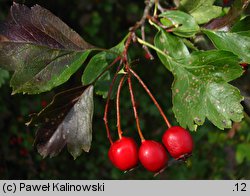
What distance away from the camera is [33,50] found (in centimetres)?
139

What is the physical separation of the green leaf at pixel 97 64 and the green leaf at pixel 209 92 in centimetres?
23

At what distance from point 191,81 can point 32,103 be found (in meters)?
2.33

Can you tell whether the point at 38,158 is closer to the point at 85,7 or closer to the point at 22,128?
the point at 22,128

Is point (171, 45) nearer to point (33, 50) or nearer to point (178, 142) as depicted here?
point (178, 142)

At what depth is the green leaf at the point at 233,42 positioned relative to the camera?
1.42m

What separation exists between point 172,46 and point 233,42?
183 millimetres

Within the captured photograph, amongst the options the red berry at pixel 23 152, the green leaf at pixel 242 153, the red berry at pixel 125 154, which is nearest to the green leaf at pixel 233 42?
the red berry at pixel 125 154

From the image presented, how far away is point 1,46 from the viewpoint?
1.41 m

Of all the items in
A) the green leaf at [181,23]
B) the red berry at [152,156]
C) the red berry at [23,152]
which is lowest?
the red berry at [23,152]

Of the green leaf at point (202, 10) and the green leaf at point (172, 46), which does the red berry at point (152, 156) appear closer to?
the green leaf at point (172, 46)

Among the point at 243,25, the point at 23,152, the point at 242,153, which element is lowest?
the point at 242,153

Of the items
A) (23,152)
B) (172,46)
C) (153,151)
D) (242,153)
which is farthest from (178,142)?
(23,152)

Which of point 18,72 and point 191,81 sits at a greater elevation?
point 18,72
